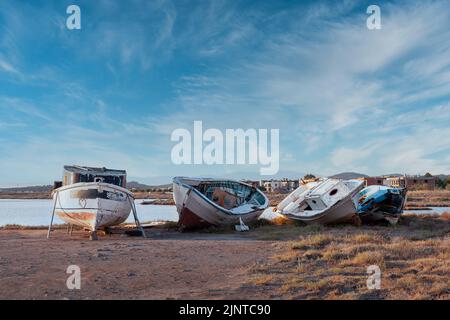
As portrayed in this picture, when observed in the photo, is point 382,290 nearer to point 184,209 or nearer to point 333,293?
point 333,293

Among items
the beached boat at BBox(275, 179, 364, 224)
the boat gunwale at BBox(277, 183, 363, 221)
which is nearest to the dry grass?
the boat gunwale at BBox(277, 183, 363, 221)

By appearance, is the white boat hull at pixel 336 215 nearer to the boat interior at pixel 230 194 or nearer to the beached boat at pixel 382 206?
the beached boat at pixel 382 206

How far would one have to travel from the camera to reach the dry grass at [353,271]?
255 inches

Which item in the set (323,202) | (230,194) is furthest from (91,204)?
(323,202)

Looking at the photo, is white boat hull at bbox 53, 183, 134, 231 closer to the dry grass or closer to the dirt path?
the dirt path

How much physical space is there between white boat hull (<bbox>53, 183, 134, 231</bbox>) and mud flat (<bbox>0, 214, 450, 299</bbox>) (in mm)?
1679

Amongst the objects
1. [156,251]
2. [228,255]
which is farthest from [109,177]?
[228,255]

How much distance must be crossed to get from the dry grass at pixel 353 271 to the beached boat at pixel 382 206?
913 cm

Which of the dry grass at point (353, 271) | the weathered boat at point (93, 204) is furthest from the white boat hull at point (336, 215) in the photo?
the weathered boat at point (93, 204)

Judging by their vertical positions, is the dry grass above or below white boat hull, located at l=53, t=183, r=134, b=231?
below

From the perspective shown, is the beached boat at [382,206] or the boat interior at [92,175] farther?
the beached boat at [382,206]

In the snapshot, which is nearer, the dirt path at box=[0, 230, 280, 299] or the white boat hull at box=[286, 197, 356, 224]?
the dirt path at box=[0, 230, 280, 299]

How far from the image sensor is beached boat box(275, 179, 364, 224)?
61.2ft

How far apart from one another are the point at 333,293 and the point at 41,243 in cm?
1026
